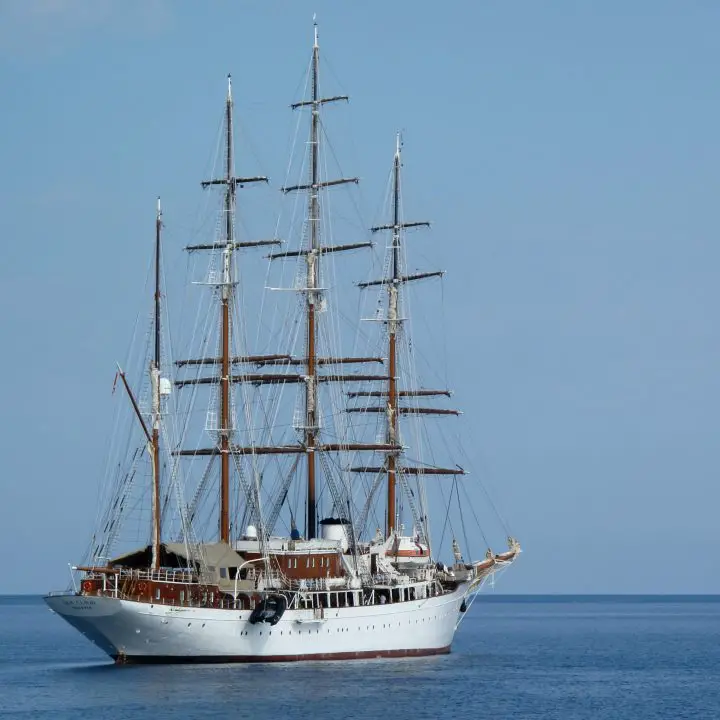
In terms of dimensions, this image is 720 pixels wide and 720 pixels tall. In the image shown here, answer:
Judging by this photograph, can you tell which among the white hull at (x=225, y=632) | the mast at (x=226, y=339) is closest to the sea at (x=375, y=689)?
the white hull at (x=225, y=632)

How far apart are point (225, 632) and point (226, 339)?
910 inches

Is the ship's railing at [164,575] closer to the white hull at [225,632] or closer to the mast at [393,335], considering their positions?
the white hull at [225,632]

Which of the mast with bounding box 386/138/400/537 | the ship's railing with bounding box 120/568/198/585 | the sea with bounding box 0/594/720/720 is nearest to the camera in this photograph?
the sea with bounding box 0/594/720/720

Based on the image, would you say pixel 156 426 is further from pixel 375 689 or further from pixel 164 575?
pixel 375 689

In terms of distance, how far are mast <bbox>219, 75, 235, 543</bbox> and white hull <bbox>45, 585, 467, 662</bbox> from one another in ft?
37.1

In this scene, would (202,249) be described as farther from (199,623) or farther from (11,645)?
(11,645)

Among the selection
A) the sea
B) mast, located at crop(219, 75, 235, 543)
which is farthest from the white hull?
mast, located at crop(219, 75, 235, 543)

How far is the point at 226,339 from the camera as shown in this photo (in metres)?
108

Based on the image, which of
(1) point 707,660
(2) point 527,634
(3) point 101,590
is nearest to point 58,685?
(3) point 101,590

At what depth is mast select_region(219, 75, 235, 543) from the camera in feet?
350

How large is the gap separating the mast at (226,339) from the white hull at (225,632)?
1129cm

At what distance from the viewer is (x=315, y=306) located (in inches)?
4525

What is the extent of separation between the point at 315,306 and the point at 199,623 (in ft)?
99.6

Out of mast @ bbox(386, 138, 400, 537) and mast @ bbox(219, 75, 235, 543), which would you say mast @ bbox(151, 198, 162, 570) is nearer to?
mast @ bbox(219, 75, 235, 543)
